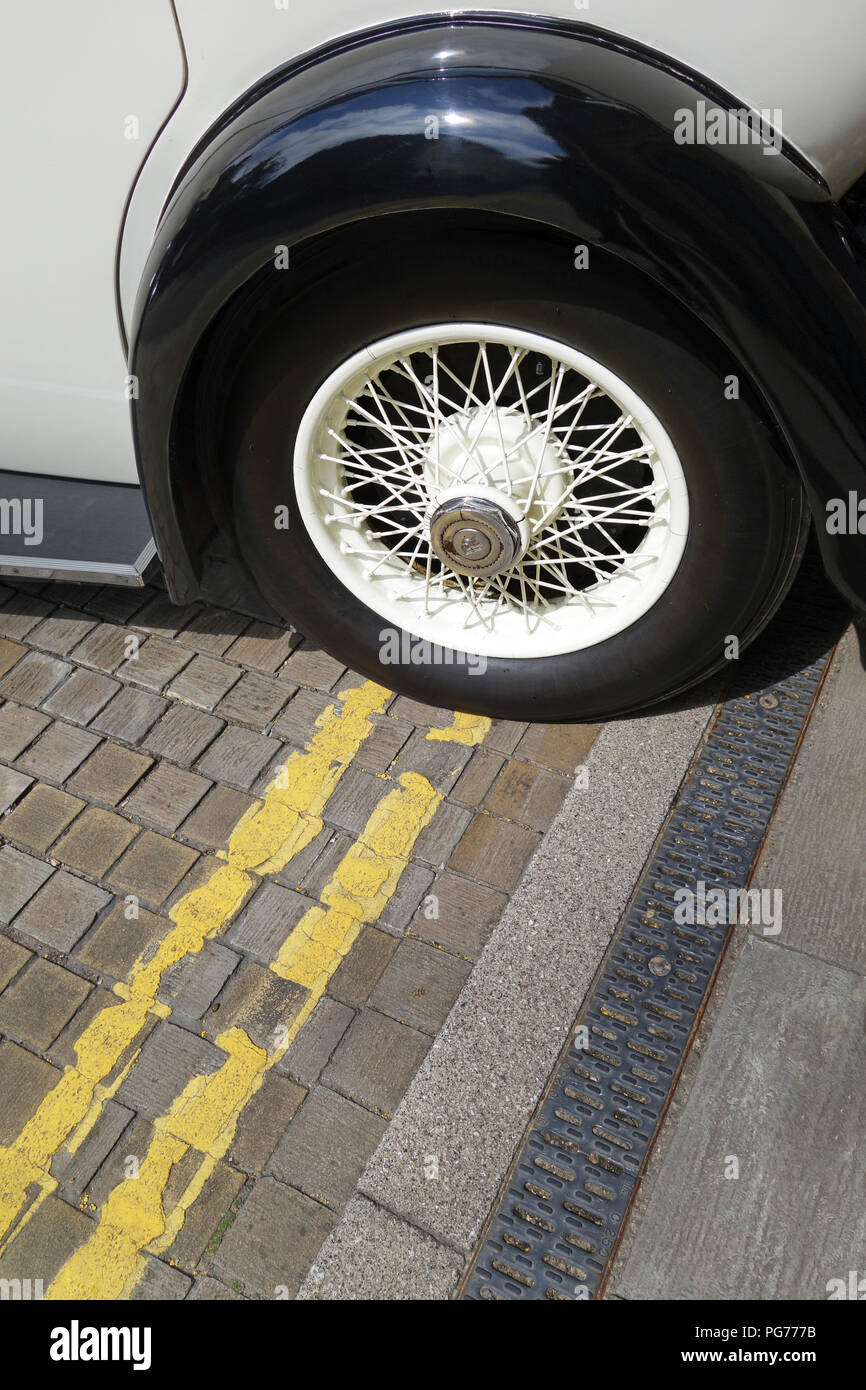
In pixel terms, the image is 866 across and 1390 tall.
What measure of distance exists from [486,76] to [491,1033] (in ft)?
6.14

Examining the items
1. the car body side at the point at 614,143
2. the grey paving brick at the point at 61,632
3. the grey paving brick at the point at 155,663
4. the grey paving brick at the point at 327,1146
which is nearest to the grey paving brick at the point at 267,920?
the grey paving brick at the point at 327,1146

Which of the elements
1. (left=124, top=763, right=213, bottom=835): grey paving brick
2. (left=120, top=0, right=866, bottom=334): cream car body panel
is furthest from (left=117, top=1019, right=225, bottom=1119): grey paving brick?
(left=120, top=0, right=866, bottom=334): cream car body panel

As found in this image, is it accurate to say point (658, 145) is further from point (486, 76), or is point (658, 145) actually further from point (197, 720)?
point (197, 720)

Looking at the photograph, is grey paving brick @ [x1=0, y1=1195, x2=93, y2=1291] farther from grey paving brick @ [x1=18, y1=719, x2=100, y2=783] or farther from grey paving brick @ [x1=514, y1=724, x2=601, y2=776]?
grey paving brick @ [x1=514, y1=724, x2=601, y2=776]

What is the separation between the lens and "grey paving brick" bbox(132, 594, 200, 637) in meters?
3.18

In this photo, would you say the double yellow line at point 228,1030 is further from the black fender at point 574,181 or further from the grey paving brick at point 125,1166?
the black fender at point 574,181

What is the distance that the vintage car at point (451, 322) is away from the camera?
74.1 inches

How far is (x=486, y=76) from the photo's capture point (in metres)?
1.89

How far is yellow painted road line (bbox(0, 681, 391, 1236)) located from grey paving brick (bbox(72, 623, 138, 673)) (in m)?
0.71

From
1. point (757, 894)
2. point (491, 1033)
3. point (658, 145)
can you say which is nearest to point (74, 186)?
point (658, 145)

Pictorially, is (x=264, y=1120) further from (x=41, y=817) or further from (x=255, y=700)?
(x=255, y=700)

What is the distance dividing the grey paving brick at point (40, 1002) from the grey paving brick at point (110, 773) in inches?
19.5
